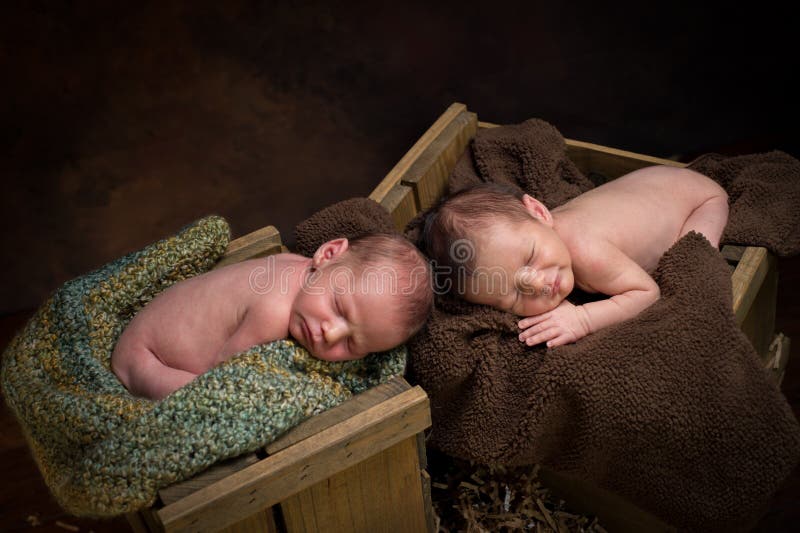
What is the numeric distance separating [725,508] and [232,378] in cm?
87

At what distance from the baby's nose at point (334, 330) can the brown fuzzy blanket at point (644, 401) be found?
0.18 metres

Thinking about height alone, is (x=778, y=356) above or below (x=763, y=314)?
below

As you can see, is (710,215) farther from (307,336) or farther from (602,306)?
(307,336)

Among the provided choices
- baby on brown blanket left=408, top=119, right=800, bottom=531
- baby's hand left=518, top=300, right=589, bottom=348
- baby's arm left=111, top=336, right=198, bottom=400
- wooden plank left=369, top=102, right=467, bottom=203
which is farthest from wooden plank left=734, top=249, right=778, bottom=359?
baby's arm left=111, top=336, right=198, bottom=400

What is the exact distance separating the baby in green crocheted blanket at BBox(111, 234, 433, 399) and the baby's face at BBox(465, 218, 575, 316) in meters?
0.11

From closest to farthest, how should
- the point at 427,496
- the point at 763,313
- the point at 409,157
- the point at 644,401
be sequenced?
the point at 644,401 < the point at 427,496 < the point at 763,313 < the point at 409,157

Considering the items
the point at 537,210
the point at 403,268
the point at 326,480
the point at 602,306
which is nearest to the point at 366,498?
the point at 326,480

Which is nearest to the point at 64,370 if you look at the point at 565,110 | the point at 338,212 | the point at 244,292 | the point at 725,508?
the point at 244,292

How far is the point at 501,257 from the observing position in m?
1.41

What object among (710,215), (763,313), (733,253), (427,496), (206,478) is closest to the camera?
(206,478)

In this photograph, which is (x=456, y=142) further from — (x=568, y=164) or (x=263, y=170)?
(x=263, y=170)

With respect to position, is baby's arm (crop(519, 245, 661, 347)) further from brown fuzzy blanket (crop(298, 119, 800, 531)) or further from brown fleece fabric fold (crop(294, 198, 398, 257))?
brown fleece fabric fold (crop(294, 198, 398, 257))

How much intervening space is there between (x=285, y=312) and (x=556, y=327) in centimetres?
48

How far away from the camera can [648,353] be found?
4.29 feet
